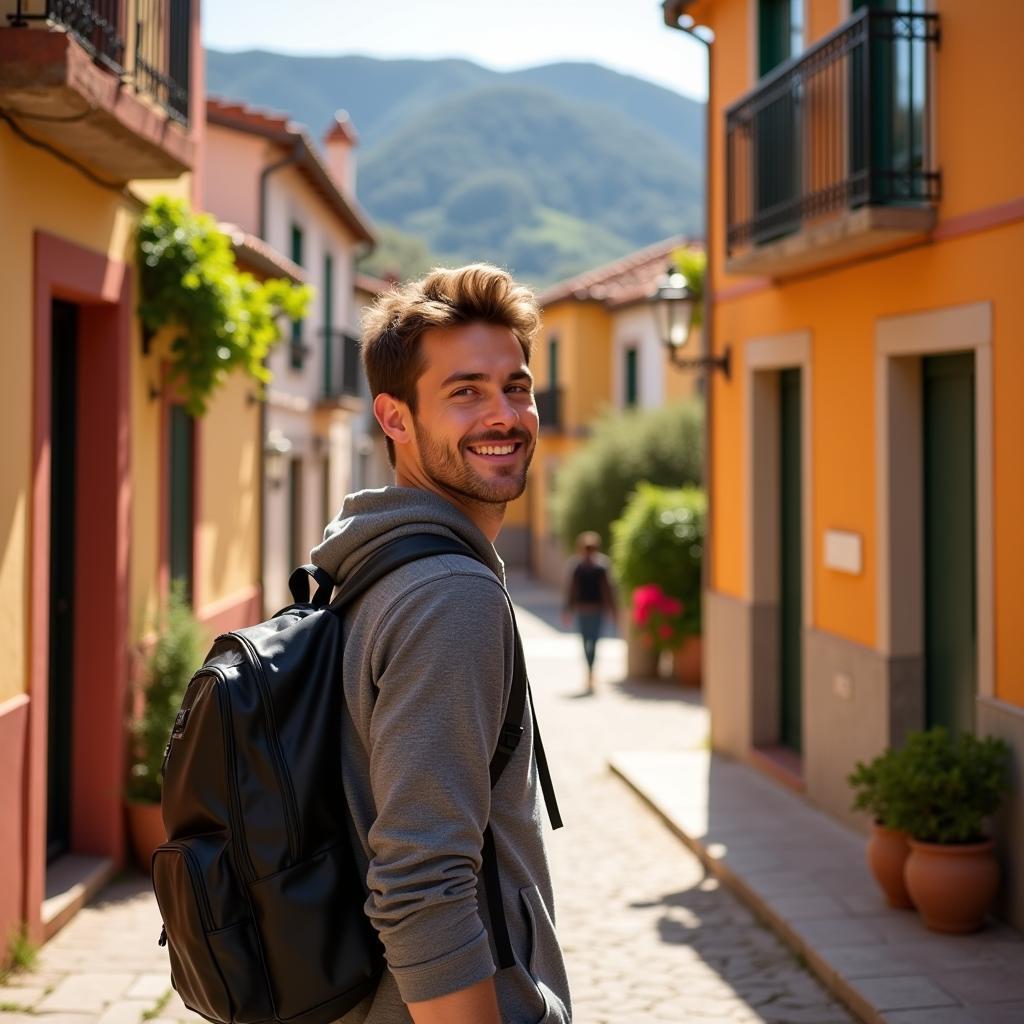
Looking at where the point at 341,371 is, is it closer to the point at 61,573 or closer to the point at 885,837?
the point at 61,573

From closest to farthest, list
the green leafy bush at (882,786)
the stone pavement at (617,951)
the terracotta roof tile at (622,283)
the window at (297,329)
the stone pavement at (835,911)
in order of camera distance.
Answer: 1. the stone pavement at (835,911)
2. the stone pavement at (617,951)
3. the green leafy bush at (882,786)
4. the window at (297,329)
5. the terracotta roof tile at (622,283)

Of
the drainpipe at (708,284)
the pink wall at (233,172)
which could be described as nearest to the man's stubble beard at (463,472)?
the drainpipe at (708,284)

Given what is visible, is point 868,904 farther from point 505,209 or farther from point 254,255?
point 505,209

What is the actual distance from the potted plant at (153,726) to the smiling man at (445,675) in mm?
5237

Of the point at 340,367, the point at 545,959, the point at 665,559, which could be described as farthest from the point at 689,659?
the point at 545,959

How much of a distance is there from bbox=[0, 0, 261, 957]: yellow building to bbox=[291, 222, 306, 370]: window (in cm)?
843

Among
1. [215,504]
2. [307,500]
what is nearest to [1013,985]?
[215,504]

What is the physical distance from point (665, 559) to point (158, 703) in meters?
9.36

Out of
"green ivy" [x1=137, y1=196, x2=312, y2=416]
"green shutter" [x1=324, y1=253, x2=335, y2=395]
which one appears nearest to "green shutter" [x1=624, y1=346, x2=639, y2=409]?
"green shutter" [x1=324, y1=253, x2=335, y2=395]

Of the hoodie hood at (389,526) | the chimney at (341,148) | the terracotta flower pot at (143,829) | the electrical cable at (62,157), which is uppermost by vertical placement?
the chimney at (341,148)

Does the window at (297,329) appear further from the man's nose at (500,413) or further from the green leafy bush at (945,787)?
the man's nose at (500,413)

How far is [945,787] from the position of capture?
5875 millimetres

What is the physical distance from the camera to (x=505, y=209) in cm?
12244

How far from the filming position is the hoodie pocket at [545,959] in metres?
2.01
